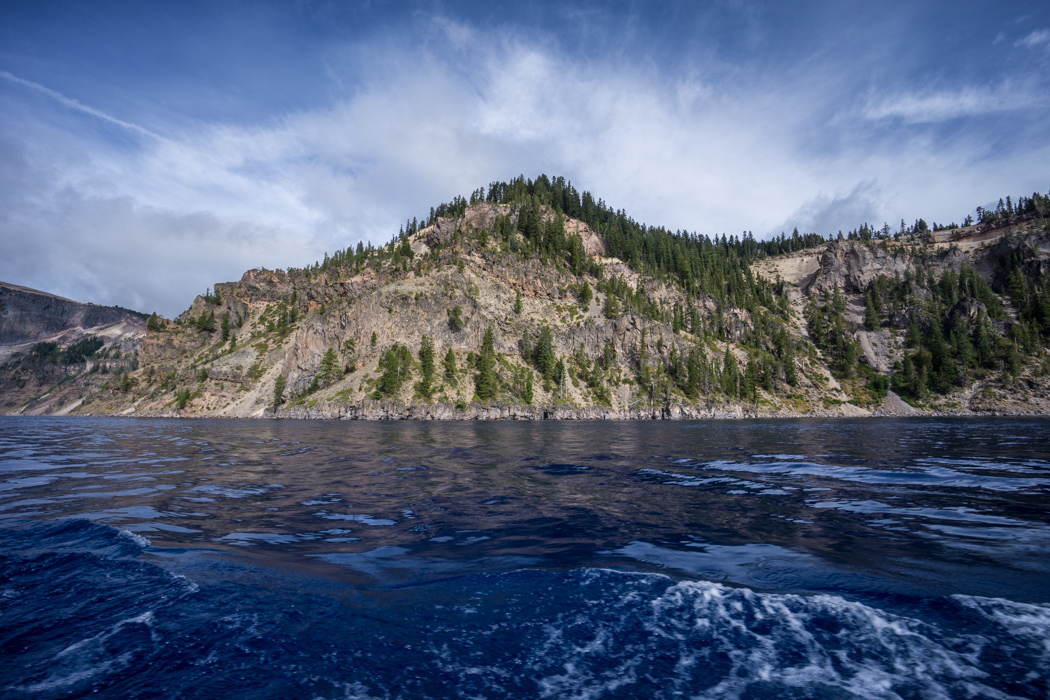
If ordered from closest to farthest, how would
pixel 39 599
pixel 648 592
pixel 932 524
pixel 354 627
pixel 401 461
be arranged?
1. pixel 354 627
2. pixel 39 599
3. pixel 648 592
4. pixel 932 524
5. pixel 401 461

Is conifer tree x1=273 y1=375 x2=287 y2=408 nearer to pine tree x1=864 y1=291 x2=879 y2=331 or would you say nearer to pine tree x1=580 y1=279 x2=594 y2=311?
pine tree x1=580 y1=279 x2=594 y2=311

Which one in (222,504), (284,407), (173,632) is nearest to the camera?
(173,632)

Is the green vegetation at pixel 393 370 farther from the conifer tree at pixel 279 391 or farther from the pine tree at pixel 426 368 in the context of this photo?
the conifer tree at pixel 279 391

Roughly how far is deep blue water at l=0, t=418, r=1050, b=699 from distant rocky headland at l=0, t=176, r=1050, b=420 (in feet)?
321

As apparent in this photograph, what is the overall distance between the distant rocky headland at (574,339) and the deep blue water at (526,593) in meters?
98.0

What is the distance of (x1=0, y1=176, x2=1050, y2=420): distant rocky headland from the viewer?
406 feet

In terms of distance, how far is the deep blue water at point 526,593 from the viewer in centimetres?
494

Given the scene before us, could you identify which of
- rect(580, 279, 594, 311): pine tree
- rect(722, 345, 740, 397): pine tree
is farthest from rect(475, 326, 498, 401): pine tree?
rect(722, 345, 740, 397): pine tree

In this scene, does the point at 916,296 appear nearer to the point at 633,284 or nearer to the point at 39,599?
the point at 633,284

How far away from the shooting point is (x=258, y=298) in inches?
7731

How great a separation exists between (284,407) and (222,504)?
117866 millimetres

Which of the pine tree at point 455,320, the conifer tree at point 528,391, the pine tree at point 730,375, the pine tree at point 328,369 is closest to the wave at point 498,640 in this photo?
the conifer tree at point 528,391

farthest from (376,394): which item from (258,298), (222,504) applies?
(258,298)

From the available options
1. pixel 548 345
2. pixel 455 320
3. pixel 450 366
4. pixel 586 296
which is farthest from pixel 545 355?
pixel 586 296
